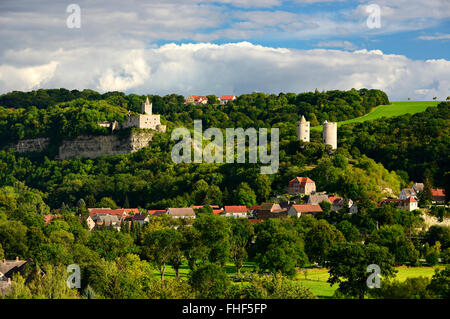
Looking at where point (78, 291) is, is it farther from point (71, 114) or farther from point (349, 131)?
point (71, 114)

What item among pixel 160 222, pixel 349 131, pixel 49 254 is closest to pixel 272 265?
pixel 49 254

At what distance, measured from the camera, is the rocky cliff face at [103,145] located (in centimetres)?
13150

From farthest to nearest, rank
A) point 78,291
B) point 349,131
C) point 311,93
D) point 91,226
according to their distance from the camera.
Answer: point 311,93 < point 349,131 < point 91,226 < point 78,291

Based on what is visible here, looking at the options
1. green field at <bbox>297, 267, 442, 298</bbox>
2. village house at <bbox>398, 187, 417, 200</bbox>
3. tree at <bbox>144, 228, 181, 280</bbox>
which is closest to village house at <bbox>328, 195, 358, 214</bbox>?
village house at <bbox>398, 187, 417, 200</bbox>

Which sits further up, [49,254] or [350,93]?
[350,93]

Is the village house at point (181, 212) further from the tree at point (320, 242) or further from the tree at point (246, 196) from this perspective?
the tree at point (320, 242)

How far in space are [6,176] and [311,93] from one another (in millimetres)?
63655

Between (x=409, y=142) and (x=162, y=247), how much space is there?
54.8 metres

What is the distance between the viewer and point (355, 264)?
5216 centimetres

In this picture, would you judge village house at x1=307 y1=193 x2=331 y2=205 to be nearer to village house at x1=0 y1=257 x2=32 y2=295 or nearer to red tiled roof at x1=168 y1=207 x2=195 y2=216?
red tiled roof at x1=168 y1=207 x2=195 y2=216

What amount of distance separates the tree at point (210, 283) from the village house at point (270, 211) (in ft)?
118

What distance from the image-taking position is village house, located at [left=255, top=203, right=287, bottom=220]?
85250 mm

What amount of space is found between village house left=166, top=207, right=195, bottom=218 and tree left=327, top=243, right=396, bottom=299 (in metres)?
37.1

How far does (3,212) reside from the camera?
80.1m
